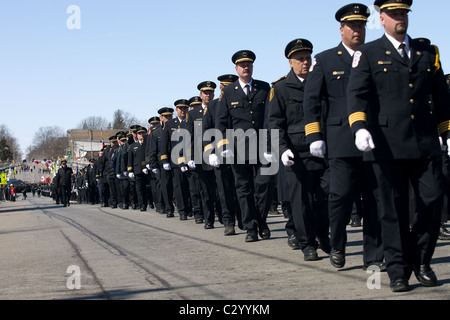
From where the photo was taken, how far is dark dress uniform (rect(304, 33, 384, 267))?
21.2ft

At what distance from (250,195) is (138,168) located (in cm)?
1192

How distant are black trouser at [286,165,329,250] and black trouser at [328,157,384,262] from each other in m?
1.03

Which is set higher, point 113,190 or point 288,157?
point 288,157

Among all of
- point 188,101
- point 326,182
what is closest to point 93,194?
point 188,101

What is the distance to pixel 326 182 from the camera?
303 inches

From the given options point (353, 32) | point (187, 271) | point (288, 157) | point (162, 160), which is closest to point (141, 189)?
point (162, 160)

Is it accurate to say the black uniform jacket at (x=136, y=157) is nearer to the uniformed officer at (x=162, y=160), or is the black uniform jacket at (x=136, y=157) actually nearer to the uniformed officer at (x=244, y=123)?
the uniformed officer at (x=162, y=160)

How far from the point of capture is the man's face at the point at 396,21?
221 inches

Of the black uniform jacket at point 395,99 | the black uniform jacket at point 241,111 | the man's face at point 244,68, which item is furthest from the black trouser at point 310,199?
the man's face at point 244,68

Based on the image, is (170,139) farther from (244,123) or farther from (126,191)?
(126,191)

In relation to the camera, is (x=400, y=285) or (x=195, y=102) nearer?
(x=400, y=285)

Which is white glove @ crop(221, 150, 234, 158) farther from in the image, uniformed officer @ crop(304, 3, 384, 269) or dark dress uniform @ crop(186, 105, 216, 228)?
uniformed officer @ crop(304, 3, 384, 269)

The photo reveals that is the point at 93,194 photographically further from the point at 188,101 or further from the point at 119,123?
the point at 119,123

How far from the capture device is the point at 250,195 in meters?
9.98
